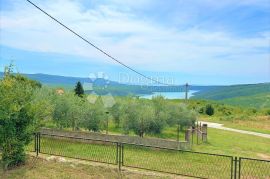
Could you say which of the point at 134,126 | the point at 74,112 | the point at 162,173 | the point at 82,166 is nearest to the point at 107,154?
the point at 82,166

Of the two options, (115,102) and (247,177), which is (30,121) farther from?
(115,102)

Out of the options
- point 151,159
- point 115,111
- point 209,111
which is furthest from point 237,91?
point 151,159

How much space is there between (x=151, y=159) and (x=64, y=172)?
363 centimetres

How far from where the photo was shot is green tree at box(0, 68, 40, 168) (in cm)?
973

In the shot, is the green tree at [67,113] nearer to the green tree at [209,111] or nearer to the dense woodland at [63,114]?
the dense woodland at [63,114]

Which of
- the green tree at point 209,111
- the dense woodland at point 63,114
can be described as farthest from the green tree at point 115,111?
the green tree at point 209,111

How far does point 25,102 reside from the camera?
1020cm

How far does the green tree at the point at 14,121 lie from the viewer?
31.9 ft

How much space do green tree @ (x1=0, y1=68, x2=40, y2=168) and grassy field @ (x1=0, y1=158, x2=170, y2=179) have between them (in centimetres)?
39

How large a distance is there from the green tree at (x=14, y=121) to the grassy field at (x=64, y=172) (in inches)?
15.5

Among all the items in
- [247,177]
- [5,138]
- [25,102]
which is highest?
[25,102]

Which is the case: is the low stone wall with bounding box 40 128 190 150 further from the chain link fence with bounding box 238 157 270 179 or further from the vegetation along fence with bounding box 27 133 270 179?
the chain link fence with bounding box 238 157 270 179

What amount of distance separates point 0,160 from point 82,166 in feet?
7.51

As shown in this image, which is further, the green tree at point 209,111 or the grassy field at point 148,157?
the green tree at point 209,111
